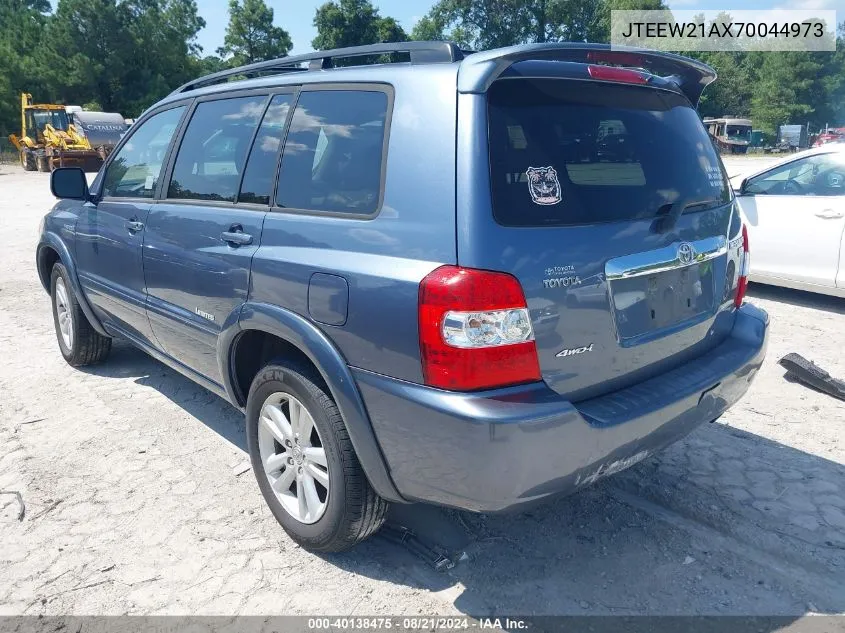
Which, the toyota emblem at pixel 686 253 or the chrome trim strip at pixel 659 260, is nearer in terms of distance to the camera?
the chrome trim strip at pixel 659 260

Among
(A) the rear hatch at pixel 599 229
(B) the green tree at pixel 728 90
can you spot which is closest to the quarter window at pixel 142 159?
(A) the rear hatch at pixel 599 229

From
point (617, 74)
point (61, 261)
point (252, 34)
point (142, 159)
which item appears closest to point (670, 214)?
point (617, 74)

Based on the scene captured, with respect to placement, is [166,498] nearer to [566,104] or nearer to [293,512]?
[293,512]

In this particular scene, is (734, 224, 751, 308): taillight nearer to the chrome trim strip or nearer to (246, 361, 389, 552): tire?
the chrome trim strip

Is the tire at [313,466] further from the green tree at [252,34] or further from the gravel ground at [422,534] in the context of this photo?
the green tree at [252,34]

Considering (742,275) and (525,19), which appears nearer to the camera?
(742,275)

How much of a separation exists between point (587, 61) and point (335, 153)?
1.00 meters

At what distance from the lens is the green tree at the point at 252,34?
56375 mm

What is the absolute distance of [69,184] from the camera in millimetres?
4254

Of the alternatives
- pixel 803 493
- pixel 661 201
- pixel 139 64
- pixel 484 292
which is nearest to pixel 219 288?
pixel 484 292

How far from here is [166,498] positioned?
325cm

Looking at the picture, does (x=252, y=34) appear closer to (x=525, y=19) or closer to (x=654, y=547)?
(x=525, y=19)

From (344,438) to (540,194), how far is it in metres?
1.11

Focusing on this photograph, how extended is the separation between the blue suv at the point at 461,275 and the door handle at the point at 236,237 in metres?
0.02
